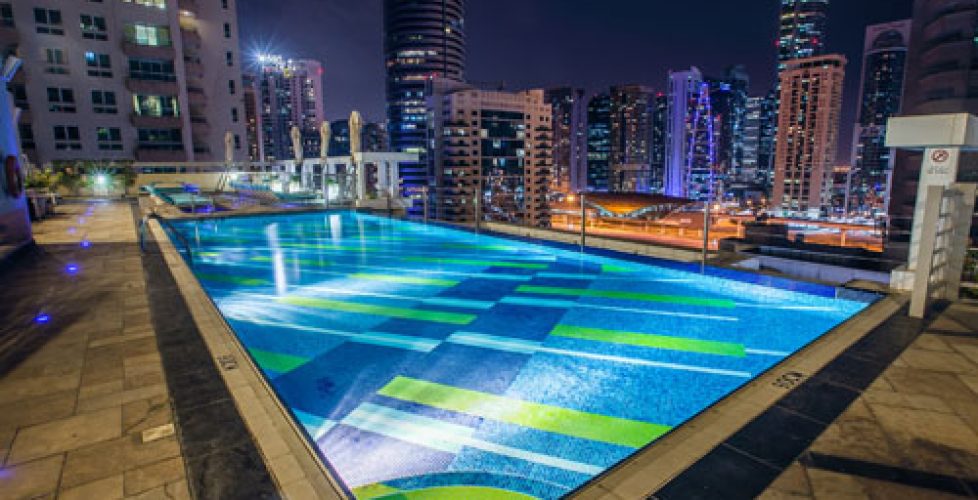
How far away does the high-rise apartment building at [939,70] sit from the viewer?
36.2 m

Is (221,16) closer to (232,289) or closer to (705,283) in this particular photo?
(232,289)

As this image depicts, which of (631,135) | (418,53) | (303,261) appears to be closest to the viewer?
(303,261)

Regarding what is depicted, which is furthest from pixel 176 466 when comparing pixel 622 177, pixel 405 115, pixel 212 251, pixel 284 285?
pixel 622 177

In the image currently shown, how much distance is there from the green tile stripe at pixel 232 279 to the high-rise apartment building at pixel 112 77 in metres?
31.7

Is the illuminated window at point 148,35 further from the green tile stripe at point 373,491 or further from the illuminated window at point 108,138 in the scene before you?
the green tile stripe at point 373,491

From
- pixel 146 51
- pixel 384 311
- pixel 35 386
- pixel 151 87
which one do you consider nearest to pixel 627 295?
pixel 384 311

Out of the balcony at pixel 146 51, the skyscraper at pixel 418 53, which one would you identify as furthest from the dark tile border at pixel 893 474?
the skyscraper at pixel 418 53

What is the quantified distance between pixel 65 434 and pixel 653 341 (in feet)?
15.3

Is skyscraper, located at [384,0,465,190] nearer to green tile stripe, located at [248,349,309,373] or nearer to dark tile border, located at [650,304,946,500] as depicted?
green tile stripe, located at [248,349,309,373]

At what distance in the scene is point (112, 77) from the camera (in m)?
31.5

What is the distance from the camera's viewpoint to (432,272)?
8039 mm

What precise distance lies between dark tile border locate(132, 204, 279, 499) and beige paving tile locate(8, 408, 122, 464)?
0.33 metres

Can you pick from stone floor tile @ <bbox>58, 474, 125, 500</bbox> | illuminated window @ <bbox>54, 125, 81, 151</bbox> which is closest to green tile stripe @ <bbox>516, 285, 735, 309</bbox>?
stone floor tile @ <bbox>58, 474, 125, 500</bbox>

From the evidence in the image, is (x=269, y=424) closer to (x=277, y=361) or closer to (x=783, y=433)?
(x=277, y=361)
